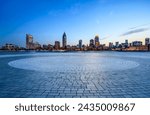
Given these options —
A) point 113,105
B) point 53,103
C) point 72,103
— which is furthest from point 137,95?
point 53,103

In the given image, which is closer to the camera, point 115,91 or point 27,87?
point 115,91

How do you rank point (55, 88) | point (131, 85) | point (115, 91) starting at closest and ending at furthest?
point (115, 91)
point (55, 88)
point (131, 85)

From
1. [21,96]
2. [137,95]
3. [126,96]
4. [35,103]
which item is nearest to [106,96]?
[126,96]

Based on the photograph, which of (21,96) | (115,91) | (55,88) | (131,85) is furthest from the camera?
(131,85)

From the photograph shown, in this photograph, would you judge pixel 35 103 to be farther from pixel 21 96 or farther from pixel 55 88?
pixel 55 88

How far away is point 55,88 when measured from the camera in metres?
6.36

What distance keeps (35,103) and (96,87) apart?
261 cm

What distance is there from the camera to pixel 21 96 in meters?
5.41

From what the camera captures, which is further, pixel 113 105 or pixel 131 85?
pixel 131 85

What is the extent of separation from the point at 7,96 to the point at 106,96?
316cm

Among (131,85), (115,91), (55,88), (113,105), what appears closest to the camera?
(113,105)

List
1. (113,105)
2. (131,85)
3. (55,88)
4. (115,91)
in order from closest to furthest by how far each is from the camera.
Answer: (113,105) → (115,91) → (55,88) → (131,85)

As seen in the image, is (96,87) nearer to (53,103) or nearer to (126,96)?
(126,96)

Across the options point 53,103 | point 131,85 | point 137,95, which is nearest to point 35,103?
point 53,103
